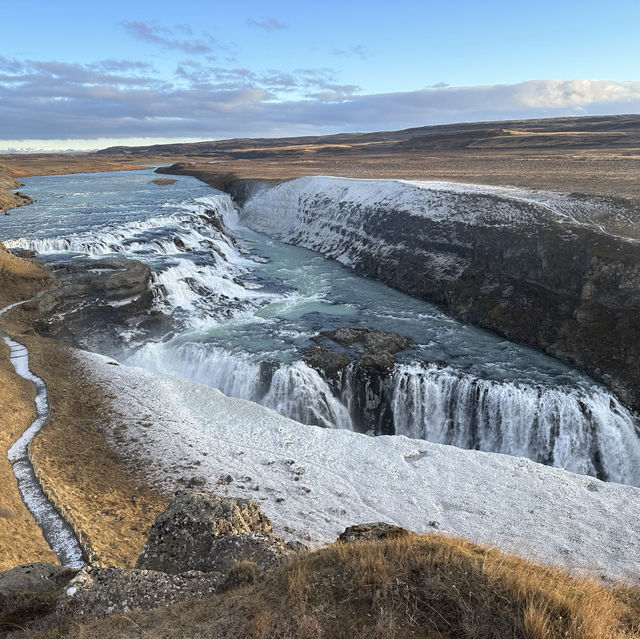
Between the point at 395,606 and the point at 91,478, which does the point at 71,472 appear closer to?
the point at 91,478

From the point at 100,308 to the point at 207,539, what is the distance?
1991cm

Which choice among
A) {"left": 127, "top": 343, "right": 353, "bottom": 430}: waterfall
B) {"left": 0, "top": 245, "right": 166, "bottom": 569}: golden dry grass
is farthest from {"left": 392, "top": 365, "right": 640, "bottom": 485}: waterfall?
{"left": 0, "top": 245, "right": 166, "bottom": 569}: golden dry grass

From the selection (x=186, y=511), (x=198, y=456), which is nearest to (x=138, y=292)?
(x=198, y=456)

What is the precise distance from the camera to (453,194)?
119 feet

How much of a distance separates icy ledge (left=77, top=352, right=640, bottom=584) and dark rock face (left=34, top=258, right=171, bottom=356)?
703cm

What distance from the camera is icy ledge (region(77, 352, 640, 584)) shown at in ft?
39.2

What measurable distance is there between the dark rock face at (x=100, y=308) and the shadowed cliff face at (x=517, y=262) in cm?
1702

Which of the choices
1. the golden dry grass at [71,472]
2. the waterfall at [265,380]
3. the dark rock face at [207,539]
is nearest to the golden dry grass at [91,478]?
the golden dry grass at [71,472]

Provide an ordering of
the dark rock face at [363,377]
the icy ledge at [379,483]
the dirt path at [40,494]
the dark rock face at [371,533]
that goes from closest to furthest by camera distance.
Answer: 1. the dark rock face at [371,533]
2. the dirt path at [40,494]
3. the icy ledge at [379,483]
4. the dark rock face at [363,377]

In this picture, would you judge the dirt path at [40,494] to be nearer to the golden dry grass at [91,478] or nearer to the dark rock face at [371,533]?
the golden dry grass at [91,478]

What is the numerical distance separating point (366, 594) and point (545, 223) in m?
27.9

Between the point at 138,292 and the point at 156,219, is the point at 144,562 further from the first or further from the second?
the point at 156,219

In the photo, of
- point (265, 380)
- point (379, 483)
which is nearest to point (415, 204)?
point (265, 380)

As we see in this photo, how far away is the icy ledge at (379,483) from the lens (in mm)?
11938
